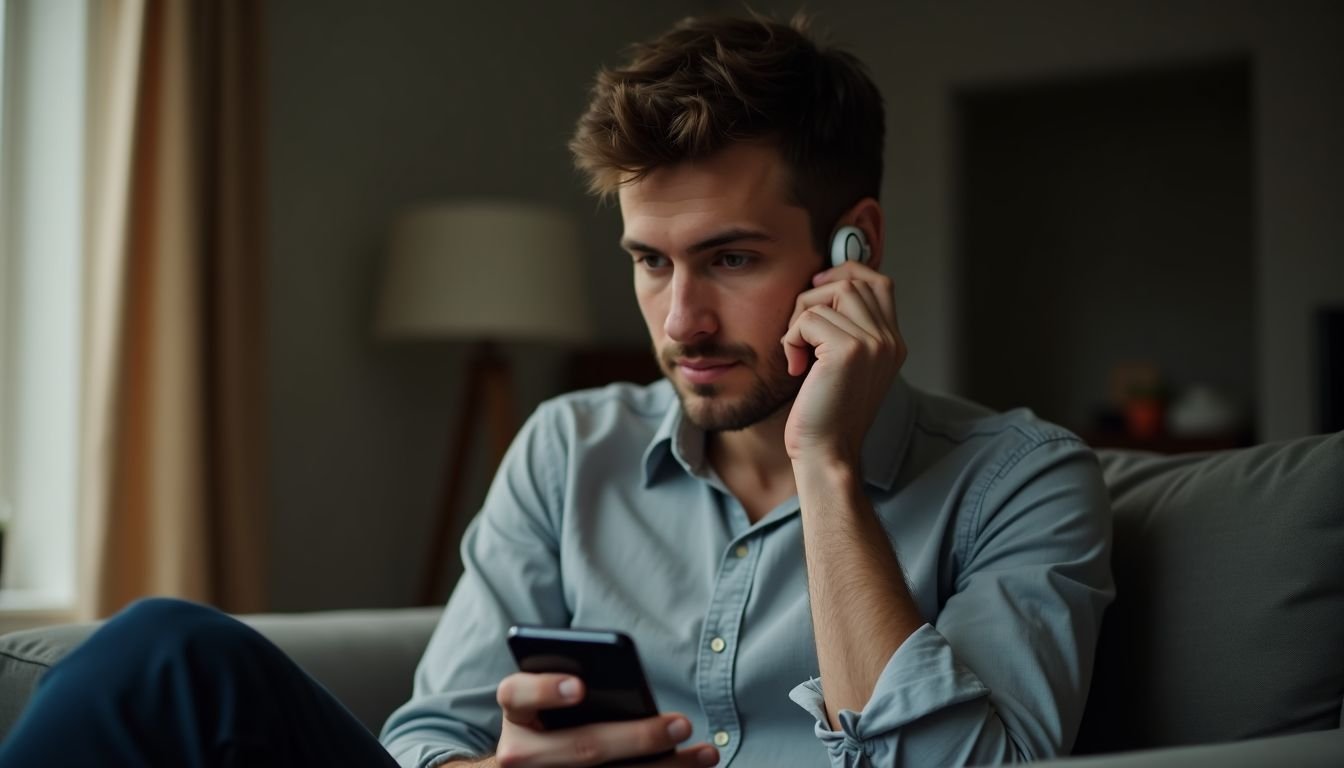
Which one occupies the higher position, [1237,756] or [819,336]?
[819,336]

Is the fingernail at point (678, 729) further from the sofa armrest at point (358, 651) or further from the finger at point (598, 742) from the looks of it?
the sofa armrest at point (358, 651)

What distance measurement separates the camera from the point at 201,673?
103 cm

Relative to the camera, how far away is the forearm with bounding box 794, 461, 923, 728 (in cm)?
121

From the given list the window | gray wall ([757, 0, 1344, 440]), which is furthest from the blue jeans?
gray wall ([757, 0, 1344, 440])

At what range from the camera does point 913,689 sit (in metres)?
1.16

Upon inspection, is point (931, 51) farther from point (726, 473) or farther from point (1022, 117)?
point (726, 473)

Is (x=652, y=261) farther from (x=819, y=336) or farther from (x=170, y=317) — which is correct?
(x=170, y=317)

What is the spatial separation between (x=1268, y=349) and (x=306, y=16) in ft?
11.0

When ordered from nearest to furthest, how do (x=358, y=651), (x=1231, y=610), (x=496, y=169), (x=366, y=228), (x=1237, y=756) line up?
1. (x=1237, y=756)
2. (x=1231, y=610)
3. (x=358, y=651)
4. (x=366, y=228)
5. (x=496, y=169)


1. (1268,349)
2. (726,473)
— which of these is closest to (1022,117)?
(1268,349)

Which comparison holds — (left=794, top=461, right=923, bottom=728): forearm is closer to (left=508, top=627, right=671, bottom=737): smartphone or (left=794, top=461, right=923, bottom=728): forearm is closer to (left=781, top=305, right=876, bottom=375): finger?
(left=781, top=305, right=876, bottom=375): finger

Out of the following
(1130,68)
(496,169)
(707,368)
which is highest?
(1130,68)

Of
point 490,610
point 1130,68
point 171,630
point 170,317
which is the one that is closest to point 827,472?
point 490,610

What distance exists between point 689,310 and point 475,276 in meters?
1.86
